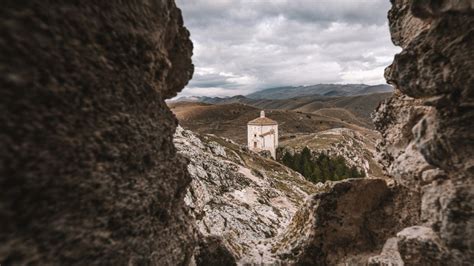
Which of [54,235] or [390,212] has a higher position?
[54,235]

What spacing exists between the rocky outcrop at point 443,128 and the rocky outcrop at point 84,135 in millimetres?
9716

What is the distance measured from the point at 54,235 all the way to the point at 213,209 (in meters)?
34.3

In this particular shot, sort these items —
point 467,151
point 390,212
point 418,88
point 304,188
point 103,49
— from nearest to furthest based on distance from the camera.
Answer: point 103,49
point 467,151
point 418,88
point 390,212
point 304,188

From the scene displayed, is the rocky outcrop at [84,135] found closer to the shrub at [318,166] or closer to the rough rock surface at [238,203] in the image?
the rough rock surface at [238,203]

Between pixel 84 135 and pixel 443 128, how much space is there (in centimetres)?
1198

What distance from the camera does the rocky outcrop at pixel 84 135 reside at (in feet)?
18.9

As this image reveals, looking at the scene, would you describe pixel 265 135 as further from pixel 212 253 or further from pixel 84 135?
pixel 84 135

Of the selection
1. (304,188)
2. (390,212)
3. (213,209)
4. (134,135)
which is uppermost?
(134,135)

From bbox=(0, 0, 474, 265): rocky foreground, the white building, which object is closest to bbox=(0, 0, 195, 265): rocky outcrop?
bbox=(0, 0, 474, 265): rocky foreground

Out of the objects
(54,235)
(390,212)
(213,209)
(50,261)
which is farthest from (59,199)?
(213,209)

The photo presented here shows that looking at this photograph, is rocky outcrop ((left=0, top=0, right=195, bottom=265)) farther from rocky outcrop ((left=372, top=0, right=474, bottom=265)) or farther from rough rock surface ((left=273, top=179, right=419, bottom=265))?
rough rock surface ((left=273, top=179, right=419, bottom=265))

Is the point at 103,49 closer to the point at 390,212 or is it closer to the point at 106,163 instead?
the point at 106,163

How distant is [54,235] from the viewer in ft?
21.9

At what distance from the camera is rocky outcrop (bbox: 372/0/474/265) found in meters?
10.4
